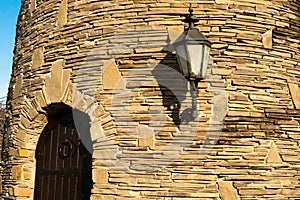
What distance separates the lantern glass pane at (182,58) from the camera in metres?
4.20

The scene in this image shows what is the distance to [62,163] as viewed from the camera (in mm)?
5320

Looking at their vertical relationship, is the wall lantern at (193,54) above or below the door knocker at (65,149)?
above

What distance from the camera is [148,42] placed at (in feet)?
15.3

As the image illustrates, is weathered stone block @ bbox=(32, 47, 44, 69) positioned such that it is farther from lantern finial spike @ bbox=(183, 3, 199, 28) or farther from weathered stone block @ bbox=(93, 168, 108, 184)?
lantern finial spike @ bbox=(183, 3, 199, 28)

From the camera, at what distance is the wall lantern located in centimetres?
417

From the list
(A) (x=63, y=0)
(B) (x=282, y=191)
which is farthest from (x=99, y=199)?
(A) (x=63, y=0)

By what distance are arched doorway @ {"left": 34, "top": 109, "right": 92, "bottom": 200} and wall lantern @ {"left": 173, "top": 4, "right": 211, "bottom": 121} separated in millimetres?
1296

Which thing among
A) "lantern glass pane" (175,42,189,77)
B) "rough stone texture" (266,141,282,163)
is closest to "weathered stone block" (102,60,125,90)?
"lantern glass pane" (175,42,189,77)

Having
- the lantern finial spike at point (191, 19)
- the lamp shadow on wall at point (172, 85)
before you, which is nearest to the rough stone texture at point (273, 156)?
the lamp shadow on wall at point (172, 85)

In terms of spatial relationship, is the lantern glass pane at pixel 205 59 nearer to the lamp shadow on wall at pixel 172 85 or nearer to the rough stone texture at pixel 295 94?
the lamp shadow on wall at pixel 172 85

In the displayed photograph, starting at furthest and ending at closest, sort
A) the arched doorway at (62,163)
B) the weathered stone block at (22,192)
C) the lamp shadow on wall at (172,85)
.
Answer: the weathered stone block at (22,192) < the arched doorway at (62,163) < the lamp shadow on wall at (172,85)

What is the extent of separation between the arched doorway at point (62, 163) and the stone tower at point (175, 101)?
0.07ft

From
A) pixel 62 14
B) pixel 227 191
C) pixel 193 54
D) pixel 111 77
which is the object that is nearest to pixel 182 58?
pixel 193 54

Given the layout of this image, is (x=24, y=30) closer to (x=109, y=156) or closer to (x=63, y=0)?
(x=63, y=0)
